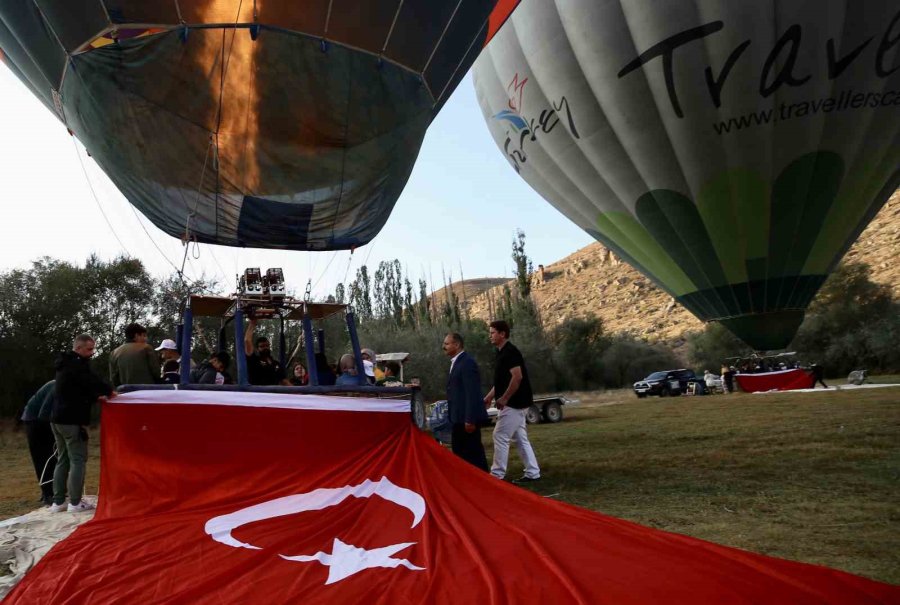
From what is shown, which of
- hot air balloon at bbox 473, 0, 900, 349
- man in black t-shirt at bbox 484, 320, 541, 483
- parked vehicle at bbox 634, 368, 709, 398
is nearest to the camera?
man in black t-shirt at bbox 484, 320, 541, 483

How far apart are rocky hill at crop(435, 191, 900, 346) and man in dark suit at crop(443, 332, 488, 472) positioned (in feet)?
139

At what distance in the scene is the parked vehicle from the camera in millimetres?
27359

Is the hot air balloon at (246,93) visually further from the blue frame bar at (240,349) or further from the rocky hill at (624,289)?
the rocky hill at (624,289)

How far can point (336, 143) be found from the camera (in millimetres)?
6270

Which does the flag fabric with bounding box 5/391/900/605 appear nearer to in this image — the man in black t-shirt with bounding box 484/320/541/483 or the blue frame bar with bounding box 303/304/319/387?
the blue frame bar with bounding box 303/304/319/387

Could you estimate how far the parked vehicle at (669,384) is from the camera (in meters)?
27.4

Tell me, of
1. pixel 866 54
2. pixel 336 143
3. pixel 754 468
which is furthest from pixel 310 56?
pixel 866 54

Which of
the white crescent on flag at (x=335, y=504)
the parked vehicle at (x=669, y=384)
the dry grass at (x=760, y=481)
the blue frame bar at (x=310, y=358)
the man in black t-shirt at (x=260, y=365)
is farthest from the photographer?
the parked vehicle at (x=669, y=384)

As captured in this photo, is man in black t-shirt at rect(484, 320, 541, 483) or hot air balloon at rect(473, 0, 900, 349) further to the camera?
hot air balloon at rect(473, 0, 900, 349)

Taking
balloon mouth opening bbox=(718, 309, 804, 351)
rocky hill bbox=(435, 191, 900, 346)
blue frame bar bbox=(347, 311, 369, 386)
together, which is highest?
rocky hill bbox=(435, 191, 900, 346)

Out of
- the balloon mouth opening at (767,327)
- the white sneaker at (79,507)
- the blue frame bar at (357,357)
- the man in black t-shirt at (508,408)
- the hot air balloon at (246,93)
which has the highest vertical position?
the hot air balloon at (246,93)

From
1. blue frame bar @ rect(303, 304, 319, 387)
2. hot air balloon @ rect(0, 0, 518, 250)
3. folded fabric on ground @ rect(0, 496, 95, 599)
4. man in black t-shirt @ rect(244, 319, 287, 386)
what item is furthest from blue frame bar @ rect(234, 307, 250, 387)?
folded fabric on ground @ rect(0, 496, 95, 599)

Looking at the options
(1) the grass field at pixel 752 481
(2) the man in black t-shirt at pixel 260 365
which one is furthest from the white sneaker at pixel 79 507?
(2) the man in black t-shirt at pixel 260 365

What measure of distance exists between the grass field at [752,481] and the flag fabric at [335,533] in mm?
775
